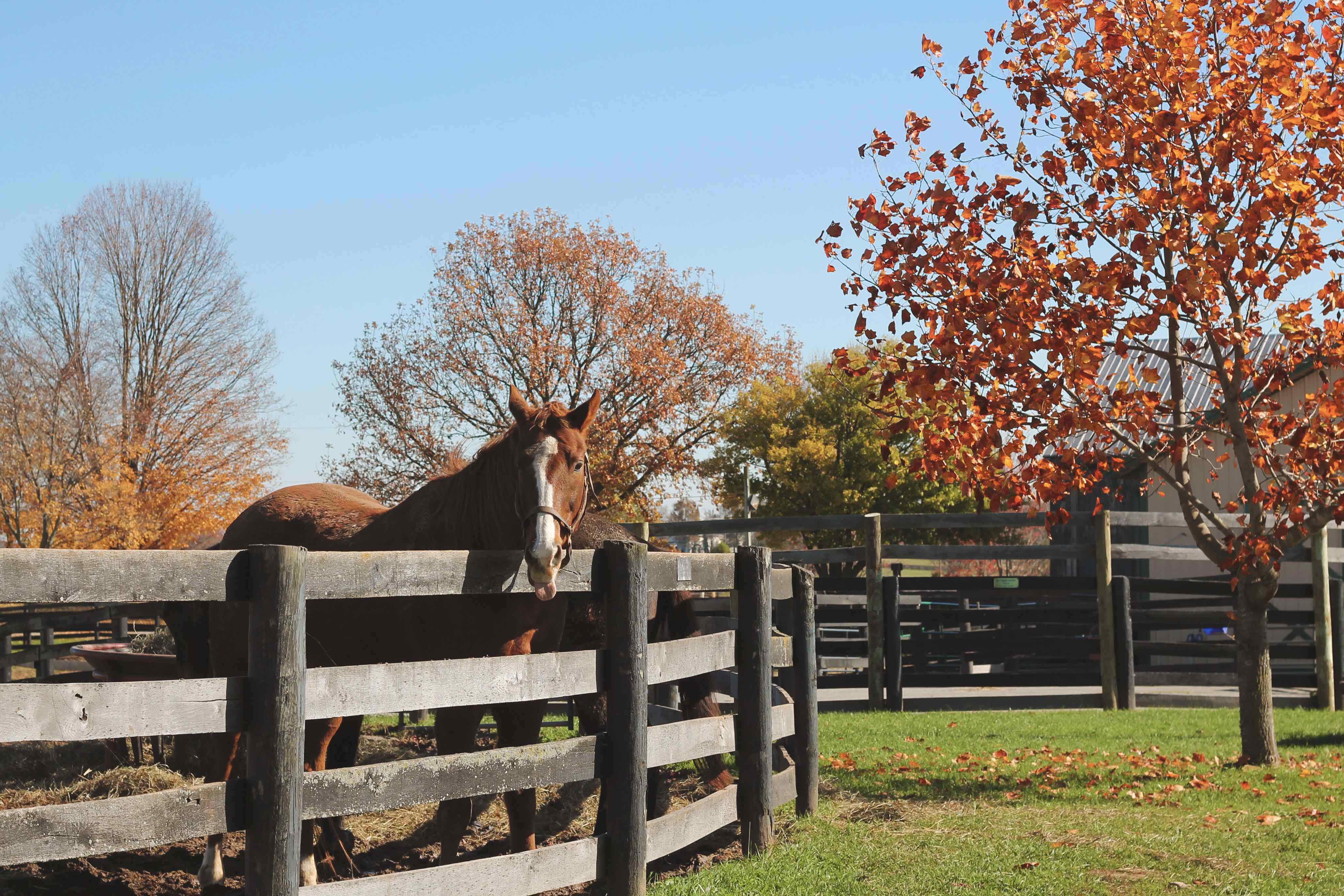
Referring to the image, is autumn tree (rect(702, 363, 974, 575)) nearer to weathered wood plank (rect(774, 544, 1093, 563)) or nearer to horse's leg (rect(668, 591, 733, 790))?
weathered wood plank (rect(774, 544, 1093, 563))

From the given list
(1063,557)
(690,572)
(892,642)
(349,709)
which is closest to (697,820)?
(690,572)

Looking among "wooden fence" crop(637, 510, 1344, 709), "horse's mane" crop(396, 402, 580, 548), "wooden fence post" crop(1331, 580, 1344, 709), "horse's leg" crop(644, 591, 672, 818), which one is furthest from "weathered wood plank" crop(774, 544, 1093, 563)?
"horse's mane" crop(396, 402, 580, 548)

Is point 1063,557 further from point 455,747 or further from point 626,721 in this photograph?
point 455,747

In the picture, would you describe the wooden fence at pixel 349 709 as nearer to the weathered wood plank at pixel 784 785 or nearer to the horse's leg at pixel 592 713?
the weathered wood plank at pixel 784 785

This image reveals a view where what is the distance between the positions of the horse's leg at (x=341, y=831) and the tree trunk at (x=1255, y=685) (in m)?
6.31

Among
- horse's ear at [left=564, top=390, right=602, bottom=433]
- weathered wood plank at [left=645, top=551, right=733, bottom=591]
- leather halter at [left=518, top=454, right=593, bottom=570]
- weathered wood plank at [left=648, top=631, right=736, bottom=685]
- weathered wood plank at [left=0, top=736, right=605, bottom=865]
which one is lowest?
weathered wood plank at [left=0, top=736, right=605, bottom=865]

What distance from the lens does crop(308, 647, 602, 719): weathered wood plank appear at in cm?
374

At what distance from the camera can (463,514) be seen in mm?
5305

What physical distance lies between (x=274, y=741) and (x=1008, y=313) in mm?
5295

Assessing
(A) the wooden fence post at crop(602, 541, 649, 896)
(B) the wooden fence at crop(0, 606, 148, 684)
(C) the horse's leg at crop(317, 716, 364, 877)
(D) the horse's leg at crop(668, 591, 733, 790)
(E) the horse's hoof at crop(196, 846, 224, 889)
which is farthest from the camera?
(B) the wooden fence at crop(0, 606, 148, 684)

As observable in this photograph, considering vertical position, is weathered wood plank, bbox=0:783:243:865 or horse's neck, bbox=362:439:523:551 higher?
horse's neck, bbox=362:439:523:551

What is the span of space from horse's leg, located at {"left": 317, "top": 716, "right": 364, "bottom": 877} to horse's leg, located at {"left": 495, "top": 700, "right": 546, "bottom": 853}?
0.78m

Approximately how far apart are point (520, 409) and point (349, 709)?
1.58m

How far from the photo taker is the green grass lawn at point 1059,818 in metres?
5.25
